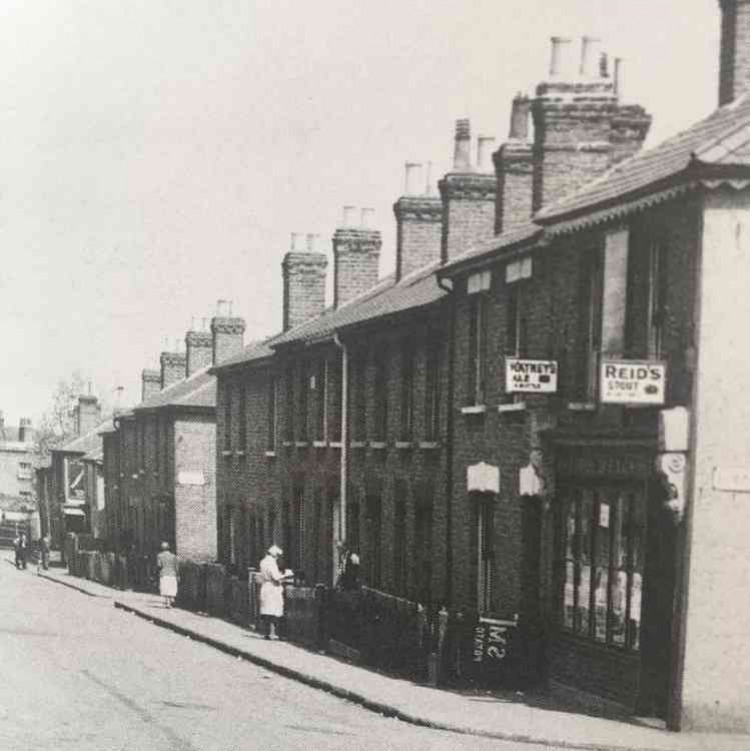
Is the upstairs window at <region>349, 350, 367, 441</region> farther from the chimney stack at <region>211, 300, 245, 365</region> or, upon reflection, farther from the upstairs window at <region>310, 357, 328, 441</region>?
the chimney stack at <region>211, 300, 245, 365</region>

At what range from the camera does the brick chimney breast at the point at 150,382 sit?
61781 millimetres

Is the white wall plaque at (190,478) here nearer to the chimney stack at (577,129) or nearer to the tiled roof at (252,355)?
the tiled roof at (252,355)

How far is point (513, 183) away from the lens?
23.5 m

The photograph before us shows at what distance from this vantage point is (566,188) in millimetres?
21812

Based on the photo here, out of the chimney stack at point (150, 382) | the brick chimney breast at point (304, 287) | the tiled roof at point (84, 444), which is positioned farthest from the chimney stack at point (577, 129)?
the tiled roof at point (84, 444)

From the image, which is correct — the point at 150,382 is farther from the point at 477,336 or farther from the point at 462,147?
the point at 477,336

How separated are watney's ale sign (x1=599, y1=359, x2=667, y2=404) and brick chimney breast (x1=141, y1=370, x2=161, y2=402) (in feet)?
155

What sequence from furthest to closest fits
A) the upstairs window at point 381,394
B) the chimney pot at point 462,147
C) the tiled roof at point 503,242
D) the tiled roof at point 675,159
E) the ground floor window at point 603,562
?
the upstairs window at point 381,394, the chimney pot at point 462,147, the tiled roof at point 503,242, the ground floor window at point 603,562, the tiled roof at point 675,159

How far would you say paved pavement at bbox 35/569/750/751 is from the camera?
15070mm

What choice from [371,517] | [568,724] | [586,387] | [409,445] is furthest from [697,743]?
[371,517]

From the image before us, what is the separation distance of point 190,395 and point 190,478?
Answer: 9.84 ft

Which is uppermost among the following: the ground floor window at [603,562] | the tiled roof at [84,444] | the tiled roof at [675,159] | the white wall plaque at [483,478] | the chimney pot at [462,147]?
the chimney pot at [462,147]

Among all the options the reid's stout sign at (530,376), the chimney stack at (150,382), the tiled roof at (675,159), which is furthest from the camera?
the chimney stack at (150,382)

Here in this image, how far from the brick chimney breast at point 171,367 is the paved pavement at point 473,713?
3163cm
